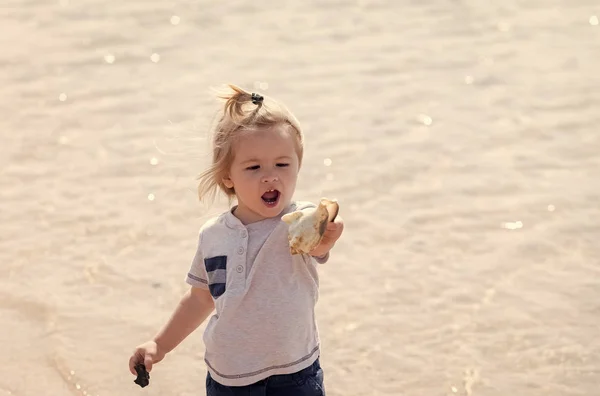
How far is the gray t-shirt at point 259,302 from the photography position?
2.52 metres

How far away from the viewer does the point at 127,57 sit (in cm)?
669

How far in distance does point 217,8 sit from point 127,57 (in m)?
0.97

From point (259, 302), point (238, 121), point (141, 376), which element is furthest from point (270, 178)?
point (141, 376)

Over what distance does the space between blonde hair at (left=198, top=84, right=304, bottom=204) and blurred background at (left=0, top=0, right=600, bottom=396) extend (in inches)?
32.9

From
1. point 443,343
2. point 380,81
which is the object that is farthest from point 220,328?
point 380,81

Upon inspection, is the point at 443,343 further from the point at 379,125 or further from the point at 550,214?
the point at 379,125

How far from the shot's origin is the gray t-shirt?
2.52m

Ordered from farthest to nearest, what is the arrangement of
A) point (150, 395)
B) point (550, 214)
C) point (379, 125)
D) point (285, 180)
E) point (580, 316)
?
point (379, 125)
point (550, 214)
point (580, 316)
point (150, 395)
point (285, 180)

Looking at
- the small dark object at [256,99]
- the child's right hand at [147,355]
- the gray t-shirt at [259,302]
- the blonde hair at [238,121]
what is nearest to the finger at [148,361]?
the child's right hand at [147,355]

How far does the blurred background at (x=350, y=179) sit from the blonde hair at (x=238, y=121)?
0.84m

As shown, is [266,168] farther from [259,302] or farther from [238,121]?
[259,302]

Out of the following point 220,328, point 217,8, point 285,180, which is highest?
point 285,180

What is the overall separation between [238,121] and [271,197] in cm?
19

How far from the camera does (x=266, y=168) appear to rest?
2510mm
